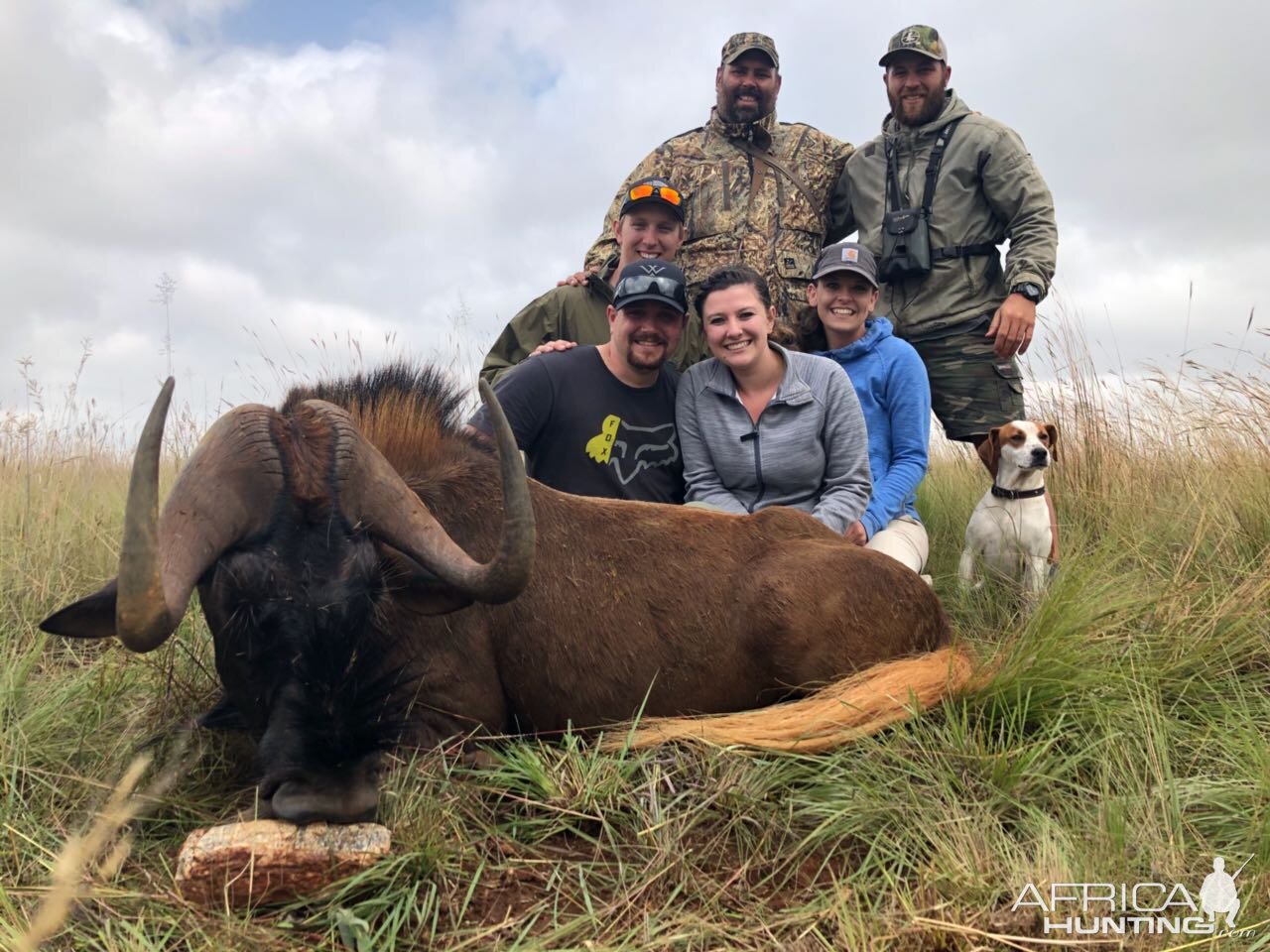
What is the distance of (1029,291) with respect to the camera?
19.7ft

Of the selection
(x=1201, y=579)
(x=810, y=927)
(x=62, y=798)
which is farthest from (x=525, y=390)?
(x=1201, y=579)

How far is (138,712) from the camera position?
3547mm

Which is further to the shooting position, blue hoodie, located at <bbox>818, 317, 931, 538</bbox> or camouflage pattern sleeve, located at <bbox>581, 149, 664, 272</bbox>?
camouflage pattern sleeve, located at <bbox>581, 149, 664, 272</bbox>

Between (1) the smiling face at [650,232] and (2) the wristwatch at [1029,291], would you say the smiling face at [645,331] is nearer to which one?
(1) the smiling face at [650,232]

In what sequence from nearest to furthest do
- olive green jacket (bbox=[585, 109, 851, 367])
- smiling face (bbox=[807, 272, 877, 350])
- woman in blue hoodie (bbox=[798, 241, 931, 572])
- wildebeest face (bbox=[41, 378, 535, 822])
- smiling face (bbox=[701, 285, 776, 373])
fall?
wildebeest face (bbox=[41, 378, 535, 822]) < smiling face (bbox=[701, 285, 776, 373]) < woman in blue hoodie (bbox=[798, 241, 931, 572]) < smiling face (bbox=[807, 272, 877, 350]) < olive green jacket (bbox=[585, 109, 851, 367])

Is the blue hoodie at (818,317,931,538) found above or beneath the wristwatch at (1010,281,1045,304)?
beneath

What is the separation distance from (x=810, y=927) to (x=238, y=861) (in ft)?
4.60

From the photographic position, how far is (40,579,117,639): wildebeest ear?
2.78 metres

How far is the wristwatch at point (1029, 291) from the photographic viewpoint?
6.00 metres

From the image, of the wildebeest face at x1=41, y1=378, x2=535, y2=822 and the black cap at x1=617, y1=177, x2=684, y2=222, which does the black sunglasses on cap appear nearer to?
the black cap at x1=617, y1=177, x2=684, y2=222

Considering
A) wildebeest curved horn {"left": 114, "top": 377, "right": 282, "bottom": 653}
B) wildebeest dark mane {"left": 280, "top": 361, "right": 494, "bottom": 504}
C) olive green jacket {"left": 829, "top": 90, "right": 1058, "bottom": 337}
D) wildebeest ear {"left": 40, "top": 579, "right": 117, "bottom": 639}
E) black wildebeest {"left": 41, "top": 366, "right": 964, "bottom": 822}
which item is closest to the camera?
wildebeest curved horn {"left": 114, "top": 377, "right": 282, "bottom": 653}

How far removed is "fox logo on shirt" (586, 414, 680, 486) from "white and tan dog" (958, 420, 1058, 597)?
1.91 m

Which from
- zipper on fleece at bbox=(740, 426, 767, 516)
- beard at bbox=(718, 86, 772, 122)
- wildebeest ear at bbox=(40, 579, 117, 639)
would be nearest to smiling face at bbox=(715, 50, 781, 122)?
beard at bbox=(718, 86, 772, 122)

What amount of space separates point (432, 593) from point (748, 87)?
485 cm
